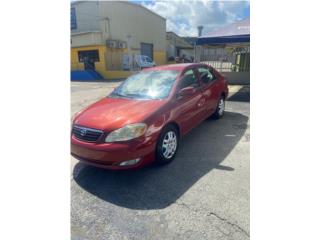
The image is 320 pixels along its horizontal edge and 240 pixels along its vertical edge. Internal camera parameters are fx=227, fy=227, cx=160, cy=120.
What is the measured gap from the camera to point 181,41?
117ft

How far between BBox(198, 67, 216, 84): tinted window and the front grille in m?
2.50

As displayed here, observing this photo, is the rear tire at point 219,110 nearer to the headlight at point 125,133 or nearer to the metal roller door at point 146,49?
the headlight at point 125,133

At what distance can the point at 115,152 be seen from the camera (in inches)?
111

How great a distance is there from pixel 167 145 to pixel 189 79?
144 centimetres

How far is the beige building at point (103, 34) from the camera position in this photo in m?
20.2

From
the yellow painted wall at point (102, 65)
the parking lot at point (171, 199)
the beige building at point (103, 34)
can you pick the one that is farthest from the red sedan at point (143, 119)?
the beige building at point (103, 34)

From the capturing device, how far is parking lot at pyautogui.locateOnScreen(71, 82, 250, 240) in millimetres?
2221

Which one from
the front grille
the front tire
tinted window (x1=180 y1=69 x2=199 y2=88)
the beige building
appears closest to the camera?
the front grille

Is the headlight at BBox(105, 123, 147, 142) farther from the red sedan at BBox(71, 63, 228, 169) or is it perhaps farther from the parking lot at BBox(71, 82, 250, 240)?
the parking lot at BBox(71, 82, 250, 240)

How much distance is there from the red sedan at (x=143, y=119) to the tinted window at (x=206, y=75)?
7cm

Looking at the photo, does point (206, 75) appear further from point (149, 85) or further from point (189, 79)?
point (149, 85)

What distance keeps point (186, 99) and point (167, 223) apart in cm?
208

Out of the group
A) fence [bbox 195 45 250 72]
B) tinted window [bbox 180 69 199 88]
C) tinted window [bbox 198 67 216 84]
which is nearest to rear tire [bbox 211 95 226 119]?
tinted window [bbox 198 67 216 84]
